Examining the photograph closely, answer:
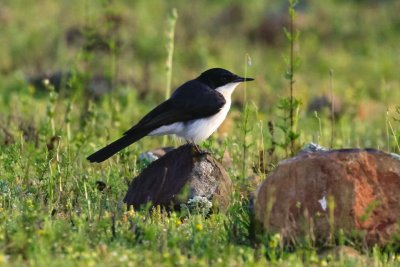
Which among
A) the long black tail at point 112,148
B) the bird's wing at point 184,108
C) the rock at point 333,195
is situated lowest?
the rock at point 333,195

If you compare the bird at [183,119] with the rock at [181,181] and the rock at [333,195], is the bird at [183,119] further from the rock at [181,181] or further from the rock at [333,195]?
the rock at [333,195]

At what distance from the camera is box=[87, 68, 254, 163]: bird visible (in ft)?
29.6

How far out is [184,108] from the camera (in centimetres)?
911

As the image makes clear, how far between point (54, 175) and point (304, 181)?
2.58m

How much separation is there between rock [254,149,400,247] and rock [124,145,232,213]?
128 centimetres

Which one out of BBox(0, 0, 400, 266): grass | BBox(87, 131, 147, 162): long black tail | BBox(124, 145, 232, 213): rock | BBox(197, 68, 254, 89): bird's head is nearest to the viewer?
BBox(0, 0, 400, 266): grass

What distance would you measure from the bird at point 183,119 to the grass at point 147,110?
0.62 feet

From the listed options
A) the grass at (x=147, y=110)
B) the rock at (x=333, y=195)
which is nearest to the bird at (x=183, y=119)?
the grass at (x=147, y=110)

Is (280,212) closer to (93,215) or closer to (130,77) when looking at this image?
(93,215)

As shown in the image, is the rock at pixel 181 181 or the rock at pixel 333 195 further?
the rock at pixel 181 181

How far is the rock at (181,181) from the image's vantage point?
8375 mm

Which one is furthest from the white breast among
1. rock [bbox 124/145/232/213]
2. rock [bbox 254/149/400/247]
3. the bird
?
rock [bbox 254/149/400/247]

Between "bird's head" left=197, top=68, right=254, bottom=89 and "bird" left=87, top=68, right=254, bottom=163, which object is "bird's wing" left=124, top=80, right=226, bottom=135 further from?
"bird's head" left=197, top=68, right=254, bottom=89

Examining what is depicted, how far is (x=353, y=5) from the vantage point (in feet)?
71.1
